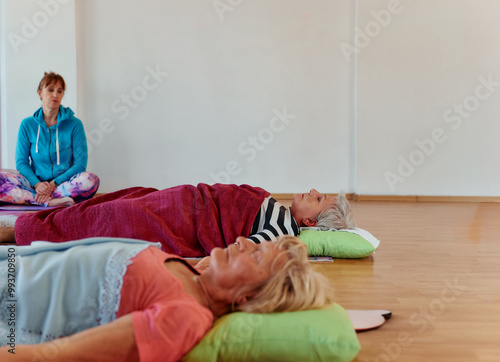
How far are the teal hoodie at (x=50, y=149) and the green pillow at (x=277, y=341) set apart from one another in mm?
3095

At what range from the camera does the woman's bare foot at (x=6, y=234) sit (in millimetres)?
2465

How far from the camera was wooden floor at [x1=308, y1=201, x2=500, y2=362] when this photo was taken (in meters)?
1.45

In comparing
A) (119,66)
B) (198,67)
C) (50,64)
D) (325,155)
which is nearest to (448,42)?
(325,155)

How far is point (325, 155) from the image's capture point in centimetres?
541

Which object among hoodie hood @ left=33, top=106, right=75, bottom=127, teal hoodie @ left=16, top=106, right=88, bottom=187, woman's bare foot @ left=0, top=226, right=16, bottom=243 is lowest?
woman's bare foot @ left=0, top=226, right=16, bottom=243

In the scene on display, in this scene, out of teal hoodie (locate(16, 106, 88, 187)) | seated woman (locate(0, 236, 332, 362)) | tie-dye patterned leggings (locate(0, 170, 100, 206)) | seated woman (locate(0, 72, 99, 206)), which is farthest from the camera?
teal hoodie (locate(16, 106, 88, 187))

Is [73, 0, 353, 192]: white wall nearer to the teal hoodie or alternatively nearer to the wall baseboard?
the wall baseboard

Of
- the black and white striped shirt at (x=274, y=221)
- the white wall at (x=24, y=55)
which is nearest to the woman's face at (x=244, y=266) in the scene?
the black and white striped shirt at (x=274, y=221)

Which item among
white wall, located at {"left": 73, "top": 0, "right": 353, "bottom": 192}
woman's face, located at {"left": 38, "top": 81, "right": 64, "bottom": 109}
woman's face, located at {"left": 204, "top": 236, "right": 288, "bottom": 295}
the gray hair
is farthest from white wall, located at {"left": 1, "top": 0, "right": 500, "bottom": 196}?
woman's face, located at {"left": 204, "top": 236, "right": 288, "bottom": 295}

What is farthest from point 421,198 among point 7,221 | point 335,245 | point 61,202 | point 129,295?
point 129,295

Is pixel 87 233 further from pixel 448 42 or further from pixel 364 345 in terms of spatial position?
pixel 448 42

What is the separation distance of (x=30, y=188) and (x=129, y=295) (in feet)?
9.89

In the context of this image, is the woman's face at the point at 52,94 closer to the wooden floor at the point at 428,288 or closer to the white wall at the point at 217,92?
the white wall at the point at 217,92

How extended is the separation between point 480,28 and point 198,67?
299cm
